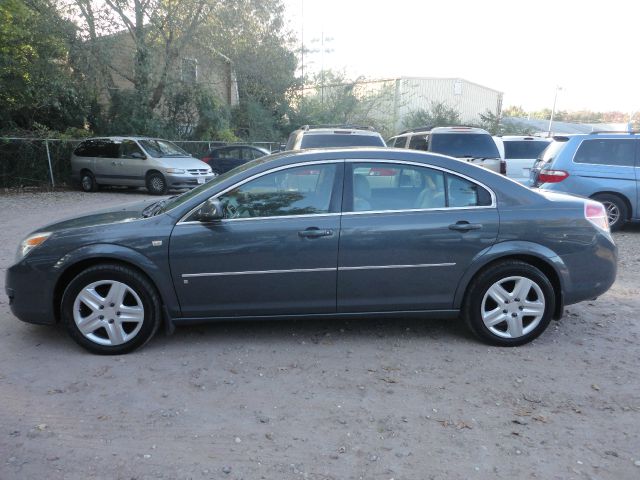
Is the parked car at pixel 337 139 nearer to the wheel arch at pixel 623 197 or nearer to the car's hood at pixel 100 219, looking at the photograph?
the wheel arch at pixel 623 197

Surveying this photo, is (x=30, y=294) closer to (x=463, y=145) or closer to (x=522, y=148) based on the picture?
(x=463, y=145)

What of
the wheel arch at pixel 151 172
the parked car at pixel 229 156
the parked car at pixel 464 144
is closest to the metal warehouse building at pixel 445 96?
the parked car at pixel 229 156

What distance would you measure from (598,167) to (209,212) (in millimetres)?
7401

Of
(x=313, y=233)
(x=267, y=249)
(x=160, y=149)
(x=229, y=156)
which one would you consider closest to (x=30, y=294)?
(x=267, y=249)

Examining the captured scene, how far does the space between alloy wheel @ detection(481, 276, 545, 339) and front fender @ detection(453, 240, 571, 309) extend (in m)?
0.19

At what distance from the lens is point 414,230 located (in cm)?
398

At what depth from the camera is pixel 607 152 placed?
8.59 meters

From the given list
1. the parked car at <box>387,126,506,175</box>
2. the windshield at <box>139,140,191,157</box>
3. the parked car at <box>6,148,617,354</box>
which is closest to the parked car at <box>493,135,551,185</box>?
the parked car at <box>387,126,506,175</box>

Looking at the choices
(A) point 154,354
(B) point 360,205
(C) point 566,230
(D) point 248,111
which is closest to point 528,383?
(C) point 566,230

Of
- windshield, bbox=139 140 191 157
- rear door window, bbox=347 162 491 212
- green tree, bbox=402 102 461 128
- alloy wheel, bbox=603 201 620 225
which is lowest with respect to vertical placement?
alloy wheel, bbox=603 201 620 225

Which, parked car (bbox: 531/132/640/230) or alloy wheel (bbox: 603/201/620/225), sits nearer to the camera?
parked car (bbox: 531/132/640/230)

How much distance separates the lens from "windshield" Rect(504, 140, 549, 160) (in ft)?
40.8

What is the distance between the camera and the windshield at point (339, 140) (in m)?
8.36

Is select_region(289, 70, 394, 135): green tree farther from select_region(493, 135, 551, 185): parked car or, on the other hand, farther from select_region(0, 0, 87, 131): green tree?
select_region(493, 135, 551, 185): parked car
